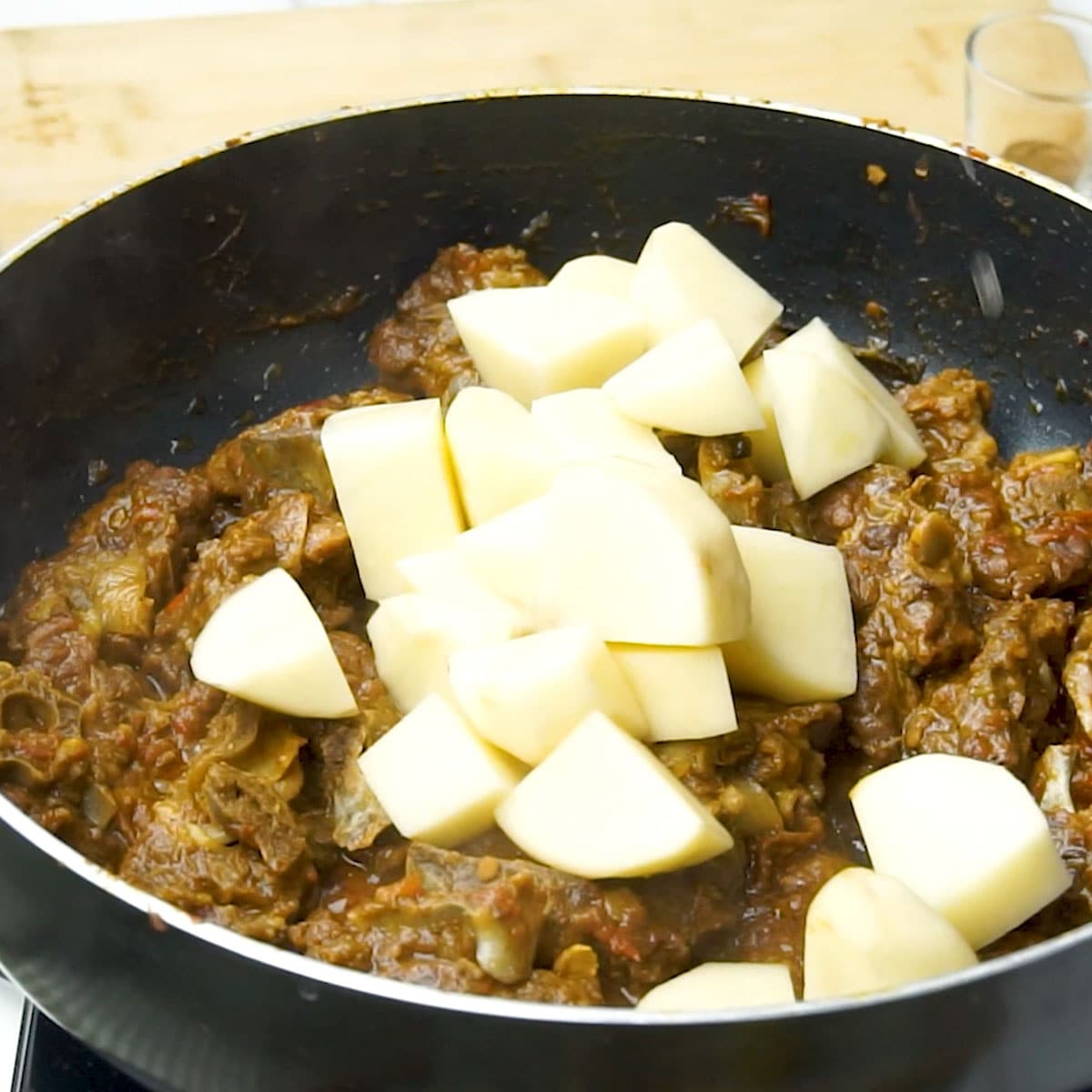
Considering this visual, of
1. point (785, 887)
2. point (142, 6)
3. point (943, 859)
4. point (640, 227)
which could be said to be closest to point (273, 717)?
point (785, 887)

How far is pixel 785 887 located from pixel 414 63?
2262 mm

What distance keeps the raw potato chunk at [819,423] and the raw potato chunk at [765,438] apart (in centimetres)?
2

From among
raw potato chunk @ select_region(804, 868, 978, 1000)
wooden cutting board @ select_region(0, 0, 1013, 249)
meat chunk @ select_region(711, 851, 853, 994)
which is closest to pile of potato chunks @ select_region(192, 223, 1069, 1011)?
raw potato chunk @ select_region(804, 868, 978, 1000)

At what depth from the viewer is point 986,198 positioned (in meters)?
2.42

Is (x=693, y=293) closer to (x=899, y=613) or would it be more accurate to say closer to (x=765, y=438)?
(x=765, y=438)

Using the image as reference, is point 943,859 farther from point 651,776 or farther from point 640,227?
point 640,227

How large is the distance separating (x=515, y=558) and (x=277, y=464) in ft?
1.78

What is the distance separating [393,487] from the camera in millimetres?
2094

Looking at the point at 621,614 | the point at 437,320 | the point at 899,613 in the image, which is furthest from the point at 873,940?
the point at 437,320

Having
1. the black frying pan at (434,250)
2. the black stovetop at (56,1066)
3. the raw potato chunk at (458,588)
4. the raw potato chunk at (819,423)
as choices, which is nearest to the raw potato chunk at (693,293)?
the raw potato chunk at (819,423)

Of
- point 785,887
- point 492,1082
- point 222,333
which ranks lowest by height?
point 785,887

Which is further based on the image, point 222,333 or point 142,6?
point 142,6

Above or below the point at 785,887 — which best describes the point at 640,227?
above

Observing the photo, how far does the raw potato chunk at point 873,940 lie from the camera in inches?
60.0
